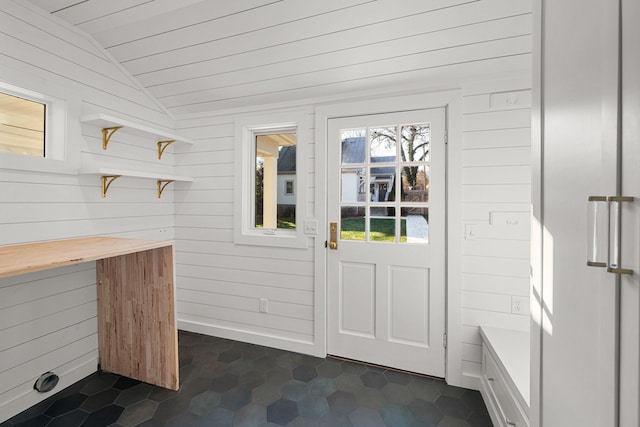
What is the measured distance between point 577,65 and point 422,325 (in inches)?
72.3

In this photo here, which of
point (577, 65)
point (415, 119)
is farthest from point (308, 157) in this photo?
point (577, 65)

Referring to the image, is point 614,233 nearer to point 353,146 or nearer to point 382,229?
point 382,229

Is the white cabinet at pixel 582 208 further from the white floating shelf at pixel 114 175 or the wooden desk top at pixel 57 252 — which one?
the white floating shelf at pixel 114 175

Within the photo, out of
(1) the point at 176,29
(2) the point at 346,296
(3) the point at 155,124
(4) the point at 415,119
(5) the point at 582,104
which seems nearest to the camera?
(5) the point at 582,104

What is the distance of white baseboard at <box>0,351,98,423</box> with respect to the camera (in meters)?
1.66

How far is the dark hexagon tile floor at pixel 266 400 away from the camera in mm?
1677

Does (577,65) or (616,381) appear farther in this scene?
(577,65)

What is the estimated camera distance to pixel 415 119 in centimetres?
214

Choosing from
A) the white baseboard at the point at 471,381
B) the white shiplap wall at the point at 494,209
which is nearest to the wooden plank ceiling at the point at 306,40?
the white shiplap wall at the point at 494,209

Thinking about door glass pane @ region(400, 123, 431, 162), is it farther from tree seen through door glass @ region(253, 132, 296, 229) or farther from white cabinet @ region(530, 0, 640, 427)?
white cabinet @ region(530, 0, 640, 427)

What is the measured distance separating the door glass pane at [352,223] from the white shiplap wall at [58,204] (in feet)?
5.60

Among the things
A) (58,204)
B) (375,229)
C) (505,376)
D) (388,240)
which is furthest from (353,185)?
(58,204)

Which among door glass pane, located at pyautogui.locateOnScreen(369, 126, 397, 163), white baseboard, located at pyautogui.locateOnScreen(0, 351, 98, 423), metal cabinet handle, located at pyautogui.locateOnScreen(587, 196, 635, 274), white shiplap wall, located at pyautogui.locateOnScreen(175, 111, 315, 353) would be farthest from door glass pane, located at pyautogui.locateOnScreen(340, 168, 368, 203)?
white baseboard, located at pyautogui.locateOnScreen(0, 351, 98, 423)

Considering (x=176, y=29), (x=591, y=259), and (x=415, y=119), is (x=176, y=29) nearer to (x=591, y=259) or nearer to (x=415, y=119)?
(x=415, y=119)
